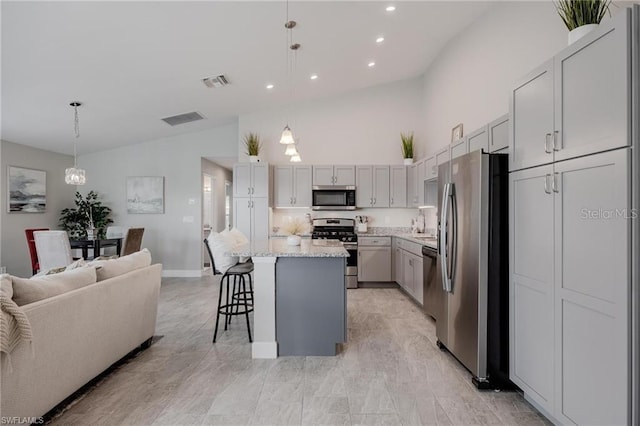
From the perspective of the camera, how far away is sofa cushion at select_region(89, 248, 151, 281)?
2523mm

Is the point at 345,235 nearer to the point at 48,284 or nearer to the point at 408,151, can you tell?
the point at 408,151

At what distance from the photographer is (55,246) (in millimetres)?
4414

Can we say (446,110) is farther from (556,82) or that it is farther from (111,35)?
(111,35)

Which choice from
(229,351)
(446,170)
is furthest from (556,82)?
(229,351)

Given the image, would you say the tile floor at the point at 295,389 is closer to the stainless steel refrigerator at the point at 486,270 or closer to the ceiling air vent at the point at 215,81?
the stainless steel refrigerator at the point at 486,270

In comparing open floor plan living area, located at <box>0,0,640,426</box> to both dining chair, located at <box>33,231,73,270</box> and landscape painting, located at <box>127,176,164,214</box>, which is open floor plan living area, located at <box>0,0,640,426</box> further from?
landscape painting, located at <box>127,176,164,214</box>

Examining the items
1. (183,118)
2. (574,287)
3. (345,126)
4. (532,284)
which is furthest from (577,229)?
(183,118)

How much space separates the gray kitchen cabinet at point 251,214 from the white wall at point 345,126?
0.98 meters

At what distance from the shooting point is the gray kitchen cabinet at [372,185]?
579cm

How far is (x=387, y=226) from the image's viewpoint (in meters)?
6.05

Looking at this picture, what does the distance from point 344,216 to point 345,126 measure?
1.74m

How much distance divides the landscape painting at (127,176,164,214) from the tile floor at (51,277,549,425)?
147 inches

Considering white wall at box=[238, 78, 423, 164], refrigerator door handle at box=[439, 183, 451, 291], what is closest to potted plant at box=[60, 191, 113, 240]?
white wall at box=[238, 78, 423, 164]

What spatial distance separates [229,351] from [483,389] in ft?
7.10
